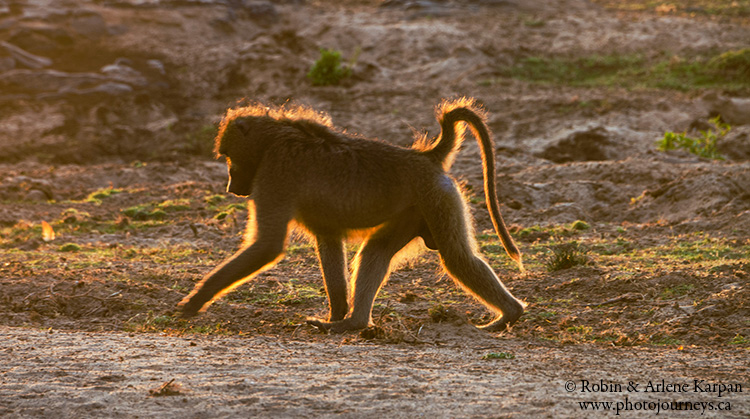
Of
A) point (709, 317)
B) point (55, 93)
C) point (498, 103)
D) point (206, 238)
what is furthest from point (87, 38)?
point (709, 317)

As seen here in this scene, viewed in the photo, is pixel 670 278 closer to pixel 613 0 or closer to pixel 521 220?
pixel 521 220

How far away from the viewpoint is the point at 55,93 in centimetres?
1906

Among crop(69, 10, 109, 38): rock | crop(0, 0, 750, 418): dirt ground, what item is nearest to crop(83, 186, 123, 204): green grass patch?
crop(0, 0, 750, 418): dirt ground

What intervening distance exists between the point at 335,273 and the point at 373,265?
413 mm

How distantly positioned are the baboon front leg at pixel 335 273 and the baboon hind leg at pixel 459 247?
78cm

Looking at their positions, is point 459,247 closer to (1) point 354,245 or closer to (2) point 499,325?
(2) point 499,325

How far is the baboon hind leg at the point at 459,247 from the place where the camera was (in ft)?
18.5

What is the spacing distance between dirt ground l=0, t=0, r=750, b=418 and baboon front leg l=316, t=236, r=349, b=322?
1.04ft

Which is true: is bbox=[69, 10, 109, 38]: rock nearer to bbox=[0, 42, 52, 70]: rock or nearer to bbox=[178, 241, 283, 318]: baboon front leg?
bbox=[0, 42, 52, 70]: rock

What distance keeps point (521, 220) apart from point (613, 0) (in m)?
21.4

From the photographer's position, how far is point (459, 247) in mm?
5660

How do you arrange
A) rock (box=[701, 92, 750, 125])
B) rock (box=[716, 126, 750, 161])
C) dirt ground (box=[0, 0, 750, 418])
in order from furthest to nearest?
rock (box=[701, 92, 750, 125]) < rock (box=[716, 126, 750, 161]) < dirt ground (box=[0, 0, 750, 418])

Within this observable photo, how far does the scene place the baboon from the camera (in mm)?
5645

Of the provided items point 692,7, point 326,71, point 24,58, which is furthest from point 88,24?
point 692,7
